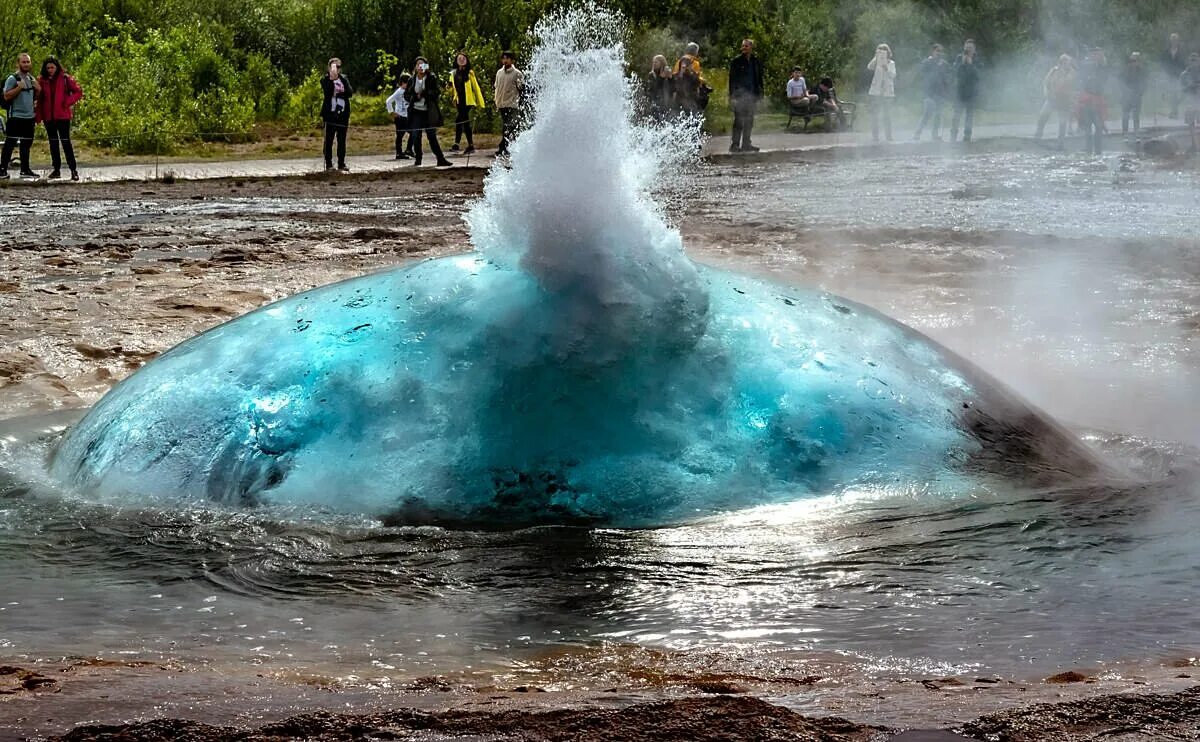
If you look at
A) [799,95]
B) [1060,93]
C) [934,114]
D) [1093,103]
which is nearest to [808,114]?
[799,95]

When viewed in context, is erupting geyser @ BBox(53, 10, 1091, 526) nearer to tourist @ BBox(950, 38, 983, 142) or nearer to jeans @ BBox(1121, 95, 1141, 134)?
tourist @ BBox(950, 38, 983, 142)

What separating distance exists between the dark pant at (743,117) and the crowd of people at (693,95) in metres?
0.02

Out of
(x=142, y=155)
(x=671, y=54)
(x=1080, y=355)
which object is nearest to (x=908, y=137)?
(x=671, y=54)

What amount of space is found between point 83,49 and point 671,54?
880 centimetres

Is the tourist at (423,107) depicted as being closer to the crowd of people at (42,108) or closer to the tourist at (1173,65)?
the crowd of people at (42,108)

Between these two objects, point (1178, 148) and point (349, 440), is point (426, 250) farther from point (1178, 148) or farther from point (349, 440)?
point (1178, 148)

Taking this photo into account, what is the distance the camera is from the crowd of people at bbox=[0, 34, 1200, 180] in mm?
14312

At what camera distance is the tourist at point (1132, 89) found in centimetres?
1716

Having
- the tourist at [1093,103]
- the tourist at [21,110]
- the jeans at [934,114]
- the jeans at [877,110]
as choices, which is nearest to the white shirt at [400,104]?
the tourist at [21,110]

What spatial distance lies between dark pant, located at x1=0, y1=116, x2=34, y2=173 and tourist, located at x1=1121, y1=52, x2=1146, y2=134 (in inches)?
476

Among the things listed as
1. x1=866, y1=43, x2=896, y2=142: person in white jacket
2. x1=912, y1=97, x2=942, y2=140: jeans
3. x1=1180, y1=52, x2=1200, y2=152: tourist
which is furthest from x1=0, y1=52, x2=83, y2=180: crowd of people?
x1=1180, y1=52, x2=1200, y2=152: tourist

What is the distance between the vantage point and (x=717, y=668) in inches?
103

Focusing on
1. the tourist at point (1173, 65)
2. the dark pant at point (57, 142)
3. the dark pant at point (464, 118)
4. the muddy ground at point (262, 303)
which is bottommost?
the muddy ground at point (262, 303)

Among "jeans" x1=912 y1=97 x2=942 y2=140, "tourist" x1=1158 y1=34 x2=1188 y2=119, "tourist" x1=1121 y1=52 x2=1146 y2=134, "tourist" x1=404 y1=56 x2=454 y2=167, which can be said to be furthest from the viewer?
"jeans" x1=912 y1=97 x2=942 y2=140
